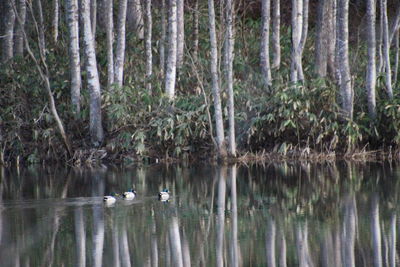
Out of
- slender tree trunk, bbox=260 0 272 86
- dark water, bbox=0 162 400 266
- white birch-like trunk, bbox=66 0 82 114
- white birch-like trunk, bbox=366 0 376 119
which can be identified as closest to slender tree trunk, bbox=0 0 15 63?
white birch-like trunk, bbox=66 0 82 114

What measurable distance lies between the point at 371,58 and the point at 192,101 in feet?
14.9

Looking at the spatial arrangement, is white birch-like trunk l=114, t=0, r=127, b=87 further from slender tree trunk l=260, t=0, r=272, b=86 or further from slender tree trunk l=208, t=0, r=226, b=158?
slender tree trunk l=260, t=0, r=272, b=86

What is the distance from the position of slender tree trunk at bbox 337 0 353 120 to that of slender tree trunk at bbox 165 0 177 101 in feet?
13.1

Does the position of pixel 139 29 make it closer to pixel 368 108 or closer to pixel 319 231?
pixel 368 108

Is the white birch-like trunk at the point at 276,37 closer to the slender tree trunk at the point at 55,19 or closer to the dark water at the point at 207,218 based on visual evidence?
the dark water at the point at 207,218

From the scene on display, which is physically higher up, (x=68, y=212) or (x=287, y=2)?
(x=287, y=2)

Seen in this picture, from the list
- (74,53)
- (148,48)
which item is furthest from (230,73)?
(74,53)

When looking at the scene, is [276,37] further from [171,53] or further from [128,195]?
[128,195]

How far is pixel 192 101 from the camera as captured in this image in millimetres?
23391

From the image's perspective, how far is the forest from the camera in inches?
879

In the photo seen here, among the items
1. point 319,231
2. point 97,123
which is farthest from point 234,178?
point 319,231

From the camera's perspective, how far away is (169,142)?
23.1m

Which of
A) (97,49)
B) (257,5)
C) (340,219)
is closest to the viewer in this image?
(340,219)

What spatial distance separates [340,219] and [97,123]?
35.7 ft
